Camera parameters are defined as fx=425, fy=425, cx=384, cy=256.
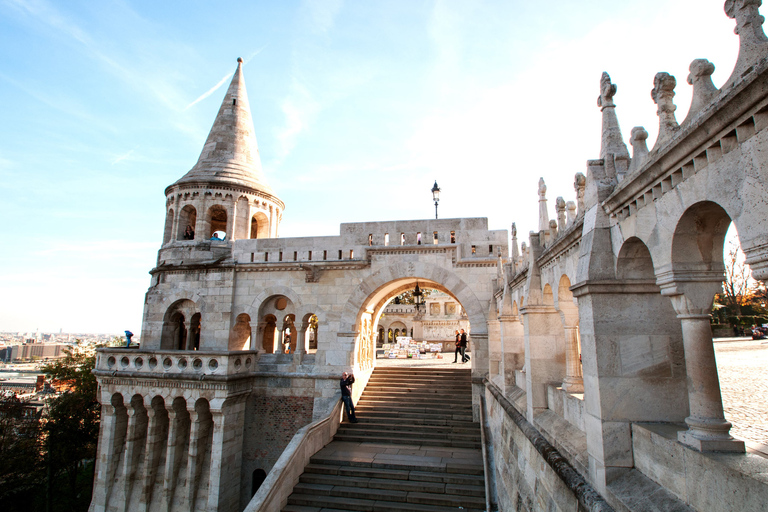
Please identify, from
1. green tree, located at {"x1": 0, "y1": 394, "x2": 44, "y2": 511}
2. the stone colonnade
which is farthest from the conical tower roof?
green tree, located at {"x1": 0, "y1": 394, "x2": 44, "y2": 511}

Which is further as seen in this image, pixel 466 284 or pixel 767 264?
pixel 466 284

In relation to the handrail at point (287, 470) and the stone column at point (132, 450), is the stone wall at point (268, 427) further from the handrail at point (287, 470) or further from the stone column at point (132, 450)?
the stone column at point (132, 450)

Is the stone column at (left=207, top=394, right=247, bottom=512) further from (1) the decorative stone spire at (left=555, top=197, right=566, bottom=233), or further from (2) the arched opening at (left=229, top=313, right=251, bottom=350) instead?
(1) the decorative stone spire at (left=555, top=197, right=566, bottom=233)

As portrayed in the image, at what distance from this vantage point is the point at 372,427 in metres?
12.9

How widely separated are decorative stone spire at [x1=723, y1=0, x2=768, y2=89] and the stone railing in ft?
43.3

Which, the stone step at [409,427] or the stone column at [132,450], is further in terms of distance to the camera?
the stone column at [132,450]

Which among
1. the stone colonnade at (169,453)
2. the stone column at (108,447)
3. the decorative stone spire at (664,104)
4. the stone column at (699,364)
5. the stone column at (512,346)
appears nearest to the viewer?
the stone column at (699,364)

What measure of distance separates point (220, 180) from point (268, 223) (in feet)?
8.56

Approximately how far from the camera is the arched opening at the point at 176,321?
15.7 meters

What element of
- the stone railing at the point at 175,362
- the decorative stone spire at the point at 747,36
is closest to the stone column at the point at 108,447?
the stone railing at the point at 175,362

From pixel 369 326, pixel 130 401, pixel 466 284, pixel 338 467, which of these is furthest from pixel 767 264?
pixel 130 401

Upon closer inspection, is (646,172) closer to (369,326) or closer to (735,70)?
(735,70)

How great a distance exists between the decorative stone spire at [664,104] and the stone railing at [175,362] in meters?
12.6

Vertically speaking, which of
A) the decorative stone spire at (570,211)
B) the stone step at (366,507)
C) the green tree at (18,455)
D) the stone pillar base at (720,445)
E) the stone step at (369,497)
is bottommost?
the green tree at (18,455)
